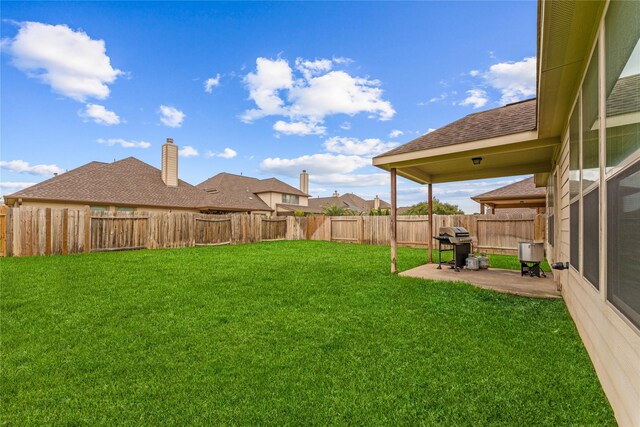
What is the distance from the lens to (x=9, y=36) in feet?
27.3

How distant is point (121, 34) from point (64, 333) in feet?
35.2

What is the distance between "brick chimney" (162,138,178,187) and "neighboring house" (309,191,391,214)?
21.0 metres

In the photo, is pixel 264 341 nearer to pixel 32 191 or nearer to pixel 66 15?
pixel 66 15

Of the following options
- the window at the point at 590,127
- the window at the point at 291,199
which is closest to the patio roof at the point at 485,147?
the window at the point at 590,127

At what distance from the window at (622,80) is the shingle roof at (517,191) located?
13.6m

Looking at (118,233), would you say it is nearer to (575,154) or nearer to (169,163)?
(169,163)

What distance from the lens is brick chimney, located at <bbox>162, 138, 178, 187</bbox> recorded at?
18.7 meters

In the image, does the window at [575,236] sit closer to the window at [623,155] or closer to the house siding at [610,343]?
the house siding at [610,343]

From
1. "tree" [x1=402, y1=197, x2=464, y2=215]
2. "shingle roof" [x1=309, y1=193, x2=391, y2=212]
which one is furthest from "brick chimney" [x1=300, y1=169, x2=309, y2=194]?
"tree" [x1=402, y1=197, x2=464, y2=215]

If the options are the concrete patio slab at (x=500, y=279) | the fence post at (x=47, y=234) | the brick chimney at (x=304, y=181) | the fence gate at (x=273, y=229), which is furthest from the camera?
the brick chimney at (x=304, y=181)

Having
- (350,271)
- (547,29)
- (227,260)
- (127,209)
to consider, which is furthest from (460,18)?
(127,209)

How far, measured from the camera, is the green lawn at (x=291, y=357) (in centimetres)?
203

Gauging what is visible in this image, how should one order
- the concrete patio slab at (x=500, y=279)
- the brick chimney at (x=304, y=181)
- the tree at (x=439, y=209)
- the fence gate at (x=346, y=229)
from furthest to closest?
the brick chimney at (x=304, y=181)
the tree at (x=439, y=209)
the fence gate at (x=346, y=229)
the concrete patio slab at (x=500, y=279)

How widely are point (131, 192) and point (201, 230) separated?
6.37 meters
